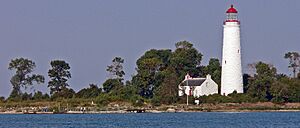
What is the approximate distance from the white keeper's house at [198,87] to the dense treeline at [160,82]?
1.05 metres

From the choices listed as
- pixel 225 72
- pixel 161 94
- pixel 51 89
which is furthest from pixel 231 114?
pixel 51 89

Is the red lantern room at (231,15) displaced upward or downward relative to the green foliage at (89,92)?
upward

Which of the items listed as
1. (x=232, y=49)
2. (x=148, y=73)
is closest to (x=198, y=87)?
(x=148, y=73)

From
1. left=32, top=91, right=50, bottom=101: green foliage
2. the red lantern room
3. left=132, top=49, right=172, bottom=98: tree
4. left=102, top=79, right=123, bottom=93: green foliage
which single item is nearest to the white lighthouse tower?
the red lantern room

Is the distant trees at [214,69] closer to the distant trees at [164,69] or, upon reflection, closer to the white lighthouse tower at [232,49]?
the distant trees at [164,69]

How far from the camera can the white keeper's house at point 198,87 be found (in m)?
93.1

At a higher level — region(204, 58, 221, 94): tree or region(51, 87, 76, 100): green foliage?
region(204, 58, 221, 94): tree

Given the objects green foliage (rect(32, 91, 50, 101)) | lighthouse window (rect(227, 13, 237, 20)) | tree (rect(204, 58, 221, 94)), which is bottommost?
green foliage (rect(32, 91, 50, 101))

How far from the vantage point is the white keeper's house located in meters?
93.1

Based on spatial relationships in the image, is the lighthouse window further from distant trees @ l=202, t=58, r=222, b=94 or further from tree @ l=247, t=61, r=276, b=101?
distant trees @ l=202, t=58, r=222, b=94

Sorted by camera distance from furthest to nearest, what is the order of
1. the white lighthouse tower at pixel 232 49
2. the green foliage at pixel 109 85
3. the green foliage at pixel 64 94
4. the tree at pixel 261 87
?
the green foliage at pixel 109 85 < the green foliage at pixel 64 94 < the tree at pixel 261 87 < the white lighthouse tower at pixel 232 49

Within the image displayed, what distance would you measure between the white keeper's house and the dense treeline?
3.44ft

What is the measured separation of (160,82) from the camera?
97375mm

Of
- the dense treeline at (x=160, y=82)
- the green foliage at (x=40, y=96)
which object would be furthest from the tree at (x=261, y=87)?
the green foliage at (x=40, y=96)
